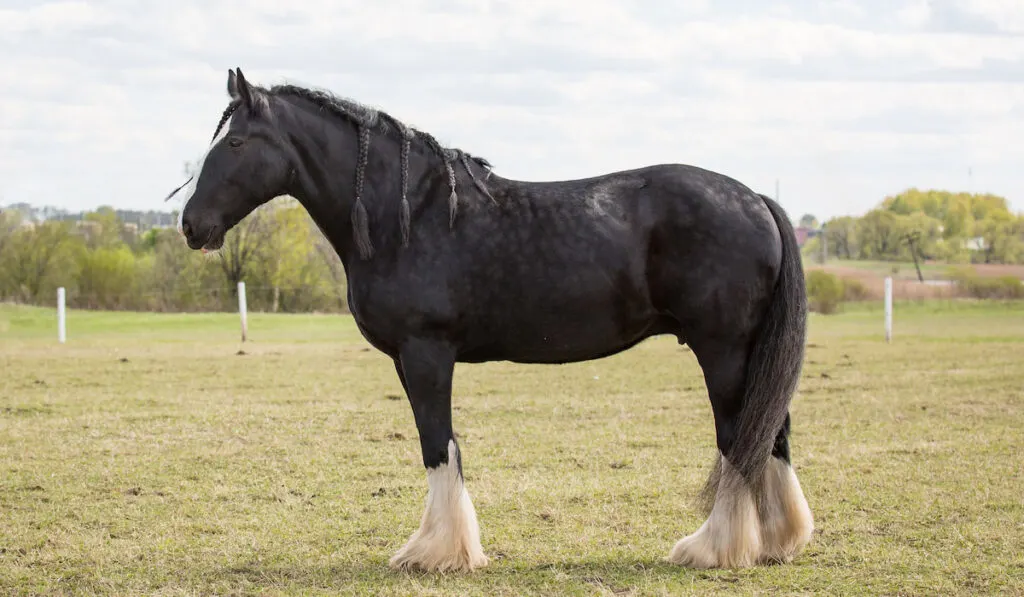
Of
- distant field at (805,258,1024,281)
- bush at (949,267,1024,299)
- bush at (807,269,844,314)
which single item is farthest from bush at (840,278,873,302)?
distant field at (805,258,1024,281)

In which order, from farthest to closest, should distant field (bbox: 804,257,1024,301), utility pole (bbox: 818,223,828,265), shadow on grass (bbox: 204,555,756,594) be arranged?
1. utility pole (bbox: 818,223,828,265)
2. distant field (bbox: 804,257,1024,301)
3. shadow on grass (bbox: 204,555,756,594)

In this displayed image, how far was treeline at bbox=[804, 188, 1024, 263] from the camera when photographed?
53.3 meters

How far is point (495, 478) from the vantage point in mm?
6855

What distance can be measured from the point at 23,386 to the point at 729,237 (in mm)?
10607

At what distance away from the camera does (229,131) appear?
4566 millimetres

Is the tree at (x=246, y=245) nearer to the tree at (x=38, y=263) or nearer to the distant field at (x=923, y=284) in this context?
the tree at (x=38, y=263)

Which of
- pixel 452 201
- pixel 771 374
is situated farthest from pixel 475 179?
pixel 771 374

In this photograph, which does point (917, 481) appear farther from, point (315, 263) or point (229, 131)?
point (315, 263)

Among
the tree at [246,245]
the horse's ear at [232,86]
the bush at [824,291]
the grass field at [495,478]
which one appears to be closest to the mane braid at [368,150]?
the horse's ear at [232,86]

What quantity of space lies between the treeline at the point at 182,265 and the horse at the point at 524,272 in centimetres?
3141

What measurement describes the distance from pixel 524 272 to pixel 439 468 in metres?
0.98

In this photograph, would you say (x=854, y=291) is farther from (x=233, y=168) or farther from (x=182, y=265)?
(x=233, y=168)

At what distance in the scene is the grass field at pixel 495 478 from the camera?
4.64 meters

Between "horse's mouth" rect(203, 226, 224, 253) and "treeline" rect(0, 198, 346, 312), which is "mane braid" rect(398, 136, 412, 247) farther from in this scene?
"treeline" rect(0, 198, 346, 312)
